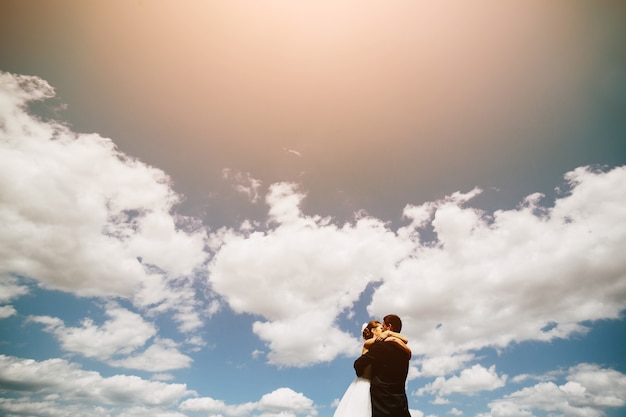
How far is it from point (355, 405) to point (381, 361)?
40.2 inches

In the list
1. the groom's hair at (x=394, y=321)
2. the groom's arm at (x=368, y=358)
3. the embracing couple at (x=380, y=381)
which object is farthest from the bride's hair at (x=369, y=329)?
the groom's arm at (x=368, y=358)

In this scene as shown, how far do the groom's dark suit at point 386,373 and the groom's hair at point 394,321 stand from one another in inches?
28.5

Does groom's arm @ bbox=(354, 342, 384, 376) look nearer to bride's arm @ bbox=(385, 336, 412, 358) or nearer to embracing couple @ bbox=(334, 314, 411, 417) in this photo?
embracing couple @ bbox=(334, 314, 411, 417)

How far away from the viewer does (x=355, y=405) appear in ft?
20.6

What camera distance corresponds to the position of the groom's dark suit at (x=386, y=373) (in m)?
6.10

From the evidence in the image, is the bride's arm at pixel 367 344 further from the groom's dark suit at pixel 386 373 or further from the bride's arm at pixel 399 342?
the bride's arm at pixel 399 342

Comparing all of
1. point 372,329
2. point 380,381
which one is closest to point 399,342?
point 380,381

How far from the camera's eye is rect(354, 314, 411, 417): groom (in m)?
6.07

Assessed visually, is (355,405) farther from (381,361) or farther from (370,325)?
(370,325)

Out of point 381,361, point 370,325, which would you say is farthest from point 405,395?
point 370,325

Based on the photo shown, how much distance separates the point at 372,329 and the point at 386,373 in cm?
116

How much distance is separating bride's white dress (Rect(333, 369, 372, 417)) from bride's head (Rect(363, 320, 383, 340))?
898 mm

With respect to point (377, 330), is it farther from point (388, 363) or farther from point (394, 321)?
point (388, 363)

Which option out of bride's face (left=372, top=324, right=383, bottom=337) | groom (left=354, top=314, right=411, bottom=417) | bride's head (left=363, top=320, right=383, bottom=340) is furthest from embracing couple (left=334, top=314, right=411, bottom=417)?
bride's head (left=363, top=320, right=383, bottom=340)
